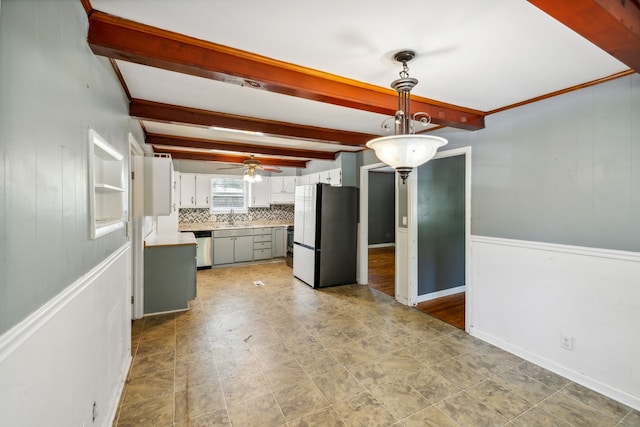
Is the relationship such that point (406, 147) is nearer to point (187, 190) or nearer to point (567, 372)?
point (567, 372)

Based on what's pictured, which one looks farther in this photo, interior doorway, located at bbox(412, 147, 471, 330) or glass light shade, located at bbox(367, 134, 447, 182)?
interior doorway, located at bbox(412, 147, 471, 330)

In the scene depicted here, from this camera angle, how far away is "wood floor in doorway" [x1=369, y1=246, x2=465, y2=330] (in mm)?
3577

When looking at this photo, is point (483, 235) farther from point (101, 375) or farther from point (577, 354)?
point (101, 375)

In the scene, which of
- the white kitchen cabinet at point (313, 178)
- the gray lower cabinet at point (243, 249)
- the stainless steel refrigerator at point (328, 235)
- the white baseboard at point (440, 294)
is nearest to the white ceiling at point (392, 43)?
the stainless steel refrigerator at point (328, 235)

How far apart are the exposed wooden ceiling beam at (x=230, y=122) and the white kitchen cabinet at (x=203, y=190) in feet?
10.9

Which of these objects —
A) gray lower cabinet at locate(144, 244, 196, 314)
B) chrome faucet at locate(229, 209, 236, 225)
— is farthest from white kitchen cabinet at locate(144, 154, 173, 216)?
chrome faucet at locate(229, 209, 236, 225)

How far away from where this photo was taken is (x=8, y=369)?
0.77m

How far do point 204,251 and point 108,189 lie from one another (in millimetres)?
4316

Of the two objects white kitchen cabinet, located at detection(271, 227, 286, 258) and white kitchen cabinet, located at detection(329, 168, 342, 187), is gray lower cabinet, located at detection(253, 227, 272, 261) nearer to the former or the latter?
white kitchen cabinet, located at detection(271, 227, 286, 258)

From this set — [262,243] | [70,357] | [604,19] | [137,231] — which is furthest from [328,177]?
[70,357]

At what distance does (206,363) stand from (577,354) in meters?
3.16

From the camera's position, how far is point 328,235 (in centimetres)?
468

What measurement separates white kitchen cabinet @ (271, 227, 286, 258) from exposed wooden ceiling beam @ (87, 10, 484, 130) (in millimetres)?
4632

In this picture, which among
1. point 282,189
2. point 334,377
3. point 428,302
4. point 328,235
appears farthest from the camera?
point 282,189
